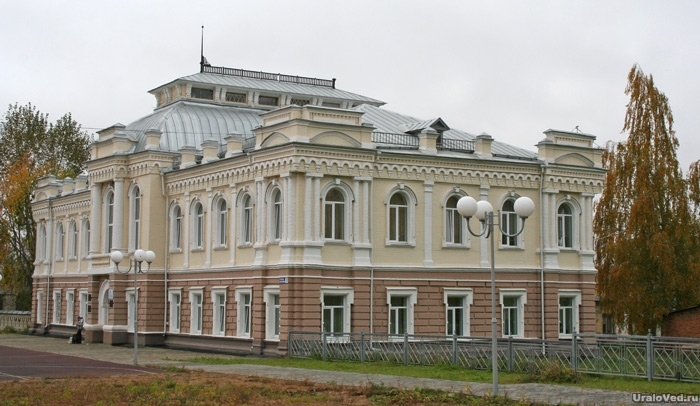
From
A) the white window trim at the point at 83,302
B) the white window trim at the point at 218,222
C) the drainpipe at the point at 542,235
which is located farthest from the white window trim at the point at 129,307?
the drainpipe at the point at 542,235

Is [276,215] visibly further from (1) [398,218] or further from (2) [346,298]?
(1) [398,218]

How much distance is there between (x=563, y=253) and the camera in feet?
137

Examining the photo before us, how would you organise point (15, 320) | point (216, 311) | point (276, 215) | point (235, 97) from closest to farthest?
point (276, 215), point (216, 311), point (235, 97), point (15, 320)

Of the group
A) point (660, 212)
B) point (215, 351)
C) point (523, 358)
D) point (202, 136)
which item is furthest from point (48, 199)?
point (523, 358)

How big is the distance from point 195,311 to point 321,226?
957 centimetres

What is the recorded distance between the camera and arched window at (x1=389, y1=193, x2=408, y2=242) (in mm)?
38625

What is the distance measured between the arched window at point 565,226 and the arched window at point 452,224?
14.8 feet

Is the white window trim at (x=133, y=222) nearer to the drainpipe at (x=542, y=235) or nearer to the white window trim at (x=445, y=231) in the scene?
the white window trim at (x=445, y=231)

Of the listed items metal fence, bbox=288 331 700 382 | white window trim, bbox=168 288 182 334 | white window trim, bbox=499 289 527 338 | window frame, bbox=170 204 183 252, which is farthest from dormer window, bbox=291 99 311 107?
metal fence, bbox=288 331 700 382

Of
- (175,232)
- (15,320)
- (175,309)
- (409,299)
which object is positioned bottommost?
(15,320)

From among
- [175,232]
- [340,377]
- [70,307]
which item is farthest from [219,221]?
[70,307]

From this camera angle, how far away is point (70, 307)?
5556 cm

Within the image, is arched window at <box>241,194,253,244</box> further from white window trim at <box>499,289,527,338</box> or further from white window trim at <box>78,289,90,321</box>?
white window trim at <box>78,289,90,321</box>

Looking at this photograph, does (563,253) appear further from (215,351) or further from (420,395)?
(420,395)
